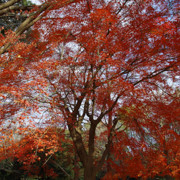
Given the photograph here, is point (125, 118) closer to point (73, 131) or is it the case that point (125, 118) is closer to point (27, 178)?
point (73, 131)

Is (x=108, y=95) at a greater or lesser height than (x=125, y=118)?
greater

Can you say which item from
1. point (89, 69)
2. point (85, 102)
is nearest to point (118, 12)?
point (89, 69)

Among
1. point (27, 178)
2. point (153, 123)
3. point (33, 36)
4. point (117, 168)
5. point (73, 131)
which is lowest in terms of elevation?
point (27, 178)

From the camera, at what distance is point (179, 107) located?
9.56 meters

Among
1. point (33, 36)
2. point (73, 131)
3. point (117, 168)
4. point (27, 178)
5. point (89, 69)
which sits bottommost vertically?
point (27, 178)

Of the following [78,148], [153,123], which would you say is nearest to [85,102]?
[78,148]

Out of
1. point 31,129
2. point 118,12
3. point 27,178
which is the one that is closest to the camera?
point 31,129

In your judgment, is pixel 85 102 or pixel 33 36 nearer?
pixel 85 102

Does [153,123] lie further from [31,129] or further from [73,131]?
[31,129]

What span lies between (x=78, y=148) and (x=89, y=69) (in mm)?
3914

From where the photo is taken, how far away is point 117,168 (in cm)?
1080

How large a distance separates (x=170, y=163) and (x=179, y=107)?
3306 millimetres

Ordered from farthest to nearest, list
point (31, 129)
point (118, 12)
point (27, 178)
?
point (27, 178) → point (118, 12) → point (31, 129)

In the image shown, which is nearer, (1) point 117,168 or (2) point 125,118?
(2) point 125,118
